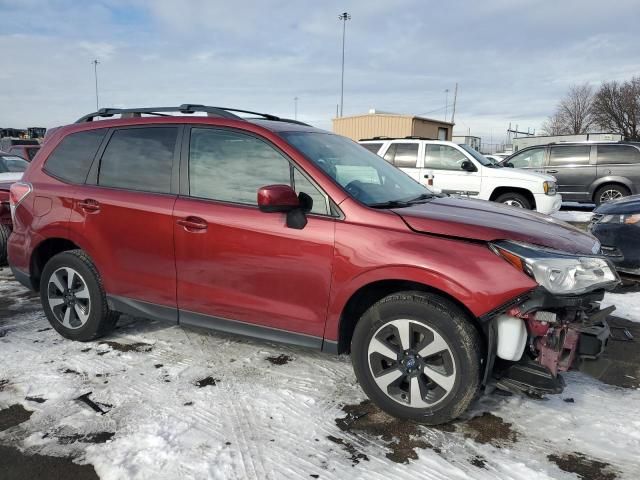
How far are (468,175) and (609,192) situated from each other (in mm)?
4334

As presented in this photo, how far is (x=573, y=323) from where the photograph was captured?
2602mm

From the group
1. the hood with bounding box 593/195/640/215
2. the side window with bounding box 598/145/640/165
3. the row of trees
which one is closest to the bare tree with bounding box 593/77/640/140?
the row of trees

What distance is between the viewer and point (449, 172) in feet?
32.8

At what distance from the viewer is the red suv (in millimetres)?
2604

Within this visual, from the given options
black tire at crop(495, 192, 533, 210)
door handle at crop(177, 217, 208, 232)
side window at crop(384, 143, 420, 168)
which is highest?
side window at crop(384, 143, 420, 168)

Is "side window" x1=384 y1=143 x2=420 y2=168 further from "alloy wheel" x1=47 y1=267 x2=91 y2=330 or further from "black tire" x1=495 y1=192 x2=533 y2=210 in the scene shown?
"alloy wheel" x1=47 y1=267 x2=91 y2=330

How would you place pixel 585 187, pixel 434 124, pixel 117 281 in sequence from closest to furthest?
pixel 117 281
pixel 585 187
pixel 434 124

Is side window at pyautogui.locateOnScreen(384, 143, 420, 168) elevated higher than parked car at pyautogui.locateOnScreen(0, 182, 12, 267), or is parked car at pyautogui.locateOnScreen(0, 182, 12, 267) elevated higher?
side window at pyautogui.locateOnScreen(384, 143, 420, 168)

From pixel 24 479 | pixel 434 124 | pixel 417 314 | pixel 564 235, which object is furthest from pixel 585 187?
pixel 434 124

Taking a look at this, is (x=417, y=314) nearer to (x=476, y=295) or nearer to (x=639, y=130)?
(x=476, y=295)

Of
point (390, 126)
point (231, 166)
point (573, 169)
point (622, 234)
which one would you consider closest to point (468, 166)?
point (573, 169)

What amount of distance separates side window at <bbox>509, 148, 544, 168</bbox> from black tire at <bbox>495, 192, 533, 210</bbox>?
339 centimetres

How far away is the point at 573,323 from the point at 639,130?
58904 millimetres

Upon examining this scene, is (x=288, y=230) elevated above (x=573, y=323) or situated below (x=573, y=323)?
above
